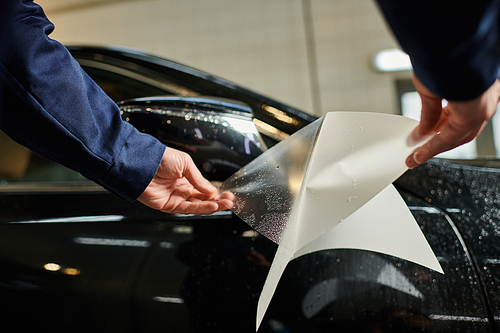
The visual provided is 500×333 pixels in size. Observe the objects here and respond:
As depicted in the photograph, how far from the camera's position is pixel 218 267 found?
0.74 m

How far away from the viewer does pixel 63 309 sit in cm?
74

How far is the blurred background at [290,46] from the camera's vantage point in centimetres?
413

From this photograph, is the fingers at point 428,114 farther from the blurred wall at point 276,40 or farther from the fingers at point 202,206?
the blurred wall at point 276,40

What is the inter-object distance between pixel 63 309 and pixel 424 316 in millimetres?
705

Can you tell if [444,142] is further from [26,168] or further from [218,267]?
[26,168]

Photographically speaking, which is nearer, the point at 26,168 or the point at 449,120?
the point at 449,120

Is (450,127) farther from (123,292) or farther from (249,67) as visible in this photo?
(249,67)

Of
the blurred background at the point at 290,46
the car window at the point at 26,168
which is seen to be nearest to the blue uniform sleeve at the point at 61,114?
the car window at the point at 26,168

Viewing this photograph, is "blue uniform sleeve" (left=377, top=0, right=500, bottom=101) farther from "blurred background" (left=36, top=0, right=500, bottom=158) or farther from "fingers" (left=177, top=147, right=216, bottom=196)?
"blurred background" (left=36, top=0, right=500, bottom=158)

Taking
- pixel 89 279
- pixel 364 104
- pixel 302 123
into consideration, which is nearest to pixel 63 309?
pixel 89 279

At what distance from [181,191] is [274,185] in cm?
20

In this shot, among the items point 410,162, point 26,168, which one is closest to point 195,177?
point 410,162

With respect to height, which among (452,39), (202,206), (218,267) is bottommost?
(218,267)

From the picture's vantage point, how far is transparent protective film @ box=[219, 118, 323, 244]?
63 centimetres
